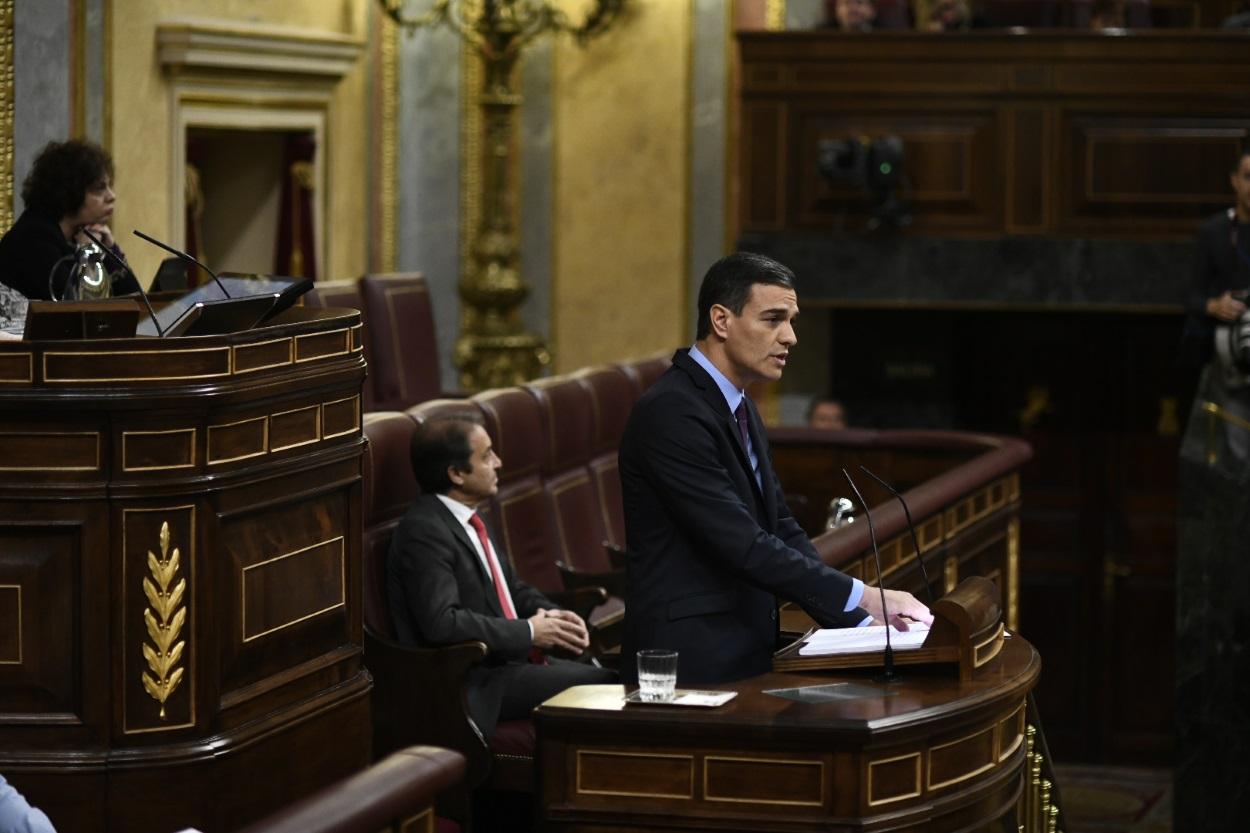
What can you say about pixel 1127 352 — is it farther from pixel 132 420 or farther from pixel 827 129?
pixel 132 420

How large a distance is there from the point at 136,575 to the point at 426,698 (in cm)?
116

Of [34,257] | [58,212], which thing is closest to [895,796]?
[34,257]

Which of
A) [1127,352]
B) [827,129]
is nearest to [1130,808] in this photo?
[1127,352]

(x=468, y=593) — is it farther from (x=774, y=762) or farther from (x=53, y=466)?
(x=774, y=762)

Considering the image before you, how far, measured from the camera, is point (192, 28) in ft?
26.1

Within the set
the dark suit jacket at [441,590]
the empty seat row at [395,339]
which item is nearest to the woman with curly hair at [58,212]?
the dark suit jacket at [441,590]

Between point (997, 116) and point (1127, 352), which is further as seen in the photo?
point (1127, 352)

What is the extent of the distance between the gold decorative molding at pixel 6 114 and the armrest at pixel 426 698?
2.42 m

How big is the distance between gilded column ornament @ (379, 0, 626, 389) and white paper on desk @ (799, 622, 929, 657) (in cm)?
603

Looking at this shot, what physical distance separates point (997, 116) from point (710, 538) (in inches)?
234

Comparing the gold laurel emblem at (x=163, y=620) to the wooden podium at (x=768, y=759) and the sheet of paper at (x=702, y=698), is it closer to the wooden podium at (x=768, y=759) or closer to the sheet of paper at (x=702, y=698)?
the wooden podium at (x=768, y=759)

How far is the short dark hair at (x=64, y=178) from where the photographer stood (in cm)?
515

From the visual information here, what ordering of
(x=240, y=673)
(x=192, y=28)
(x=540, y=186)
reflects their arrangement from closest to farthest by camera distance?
(x=240, y=673), (x=192, y=28), (x=540, y=186)

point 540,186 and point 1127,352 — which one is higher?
point 540,186
